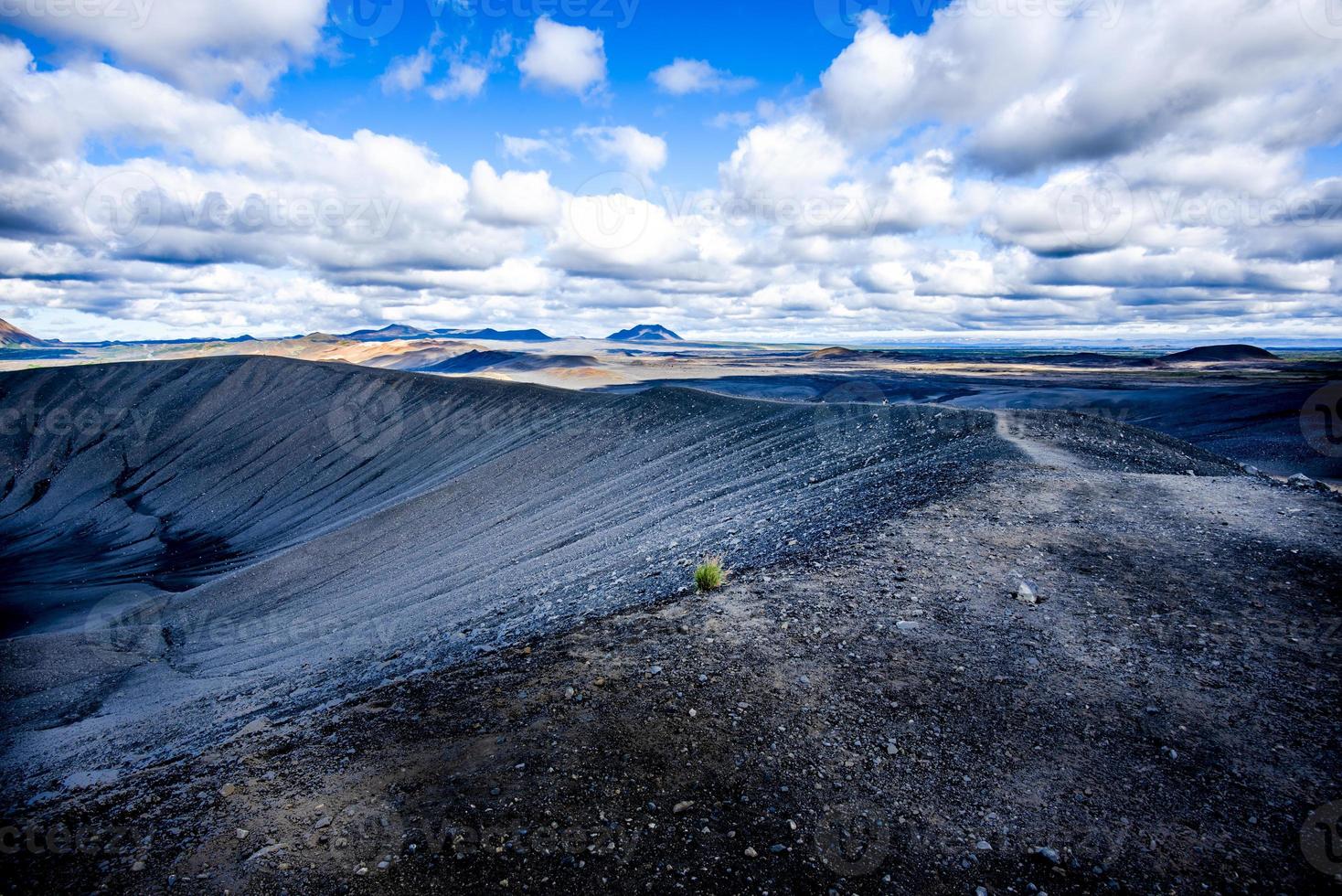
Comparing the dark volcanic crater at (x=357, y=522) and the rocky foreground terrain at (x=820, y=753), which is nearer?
the rocky foreground terrain at (x=820, y=753)

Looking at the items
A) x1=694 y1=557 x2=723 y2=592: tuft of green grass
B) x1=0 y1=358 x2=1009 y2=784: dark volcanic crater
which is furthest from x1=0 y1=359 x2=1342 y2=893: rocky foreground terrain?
x1=0 y1=358 x2=1009 y2=784: dark volcanic crater

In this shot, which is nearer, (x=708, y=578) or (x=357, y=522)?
(x=708, y=578)

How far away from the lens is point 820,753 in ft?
17.5

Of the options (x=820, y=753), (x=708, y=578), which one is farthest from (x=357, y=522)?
(x=820, y=753)

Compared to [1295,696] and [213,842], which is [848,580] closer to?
[1295,696]

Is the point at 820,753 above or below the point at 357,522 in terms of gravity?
above

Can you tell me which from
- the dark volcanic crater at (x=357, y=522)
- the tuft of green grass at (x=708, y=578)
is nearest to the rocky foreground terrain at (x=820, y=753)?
the tuft of green grass at (x=708, y=578)

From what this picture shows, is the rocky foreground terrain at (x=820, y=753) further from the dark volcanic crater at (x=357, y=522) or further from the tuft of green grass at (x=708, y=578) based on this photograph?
the dark volcanic crater at (x=357, y=522)

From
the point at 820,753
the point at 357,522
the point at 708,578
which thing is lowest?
the point at 357,522

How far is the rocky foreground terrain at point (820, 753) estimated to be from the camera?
438 centimetres

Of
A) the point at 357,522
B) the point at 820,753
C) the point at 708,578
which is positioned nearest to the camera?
the point at 820,753

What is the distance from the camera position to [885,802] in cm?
482

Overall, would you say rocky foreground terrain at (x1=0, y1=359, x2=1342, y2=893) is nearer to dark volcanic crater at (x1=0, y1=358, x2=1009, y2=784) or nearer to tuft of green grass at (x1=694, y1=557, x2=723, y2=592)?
tuft of green grass at (x1=694, y1=557, x2=723, y2=592)

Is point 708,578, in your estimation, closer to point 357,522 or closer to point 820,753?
point 820,753
